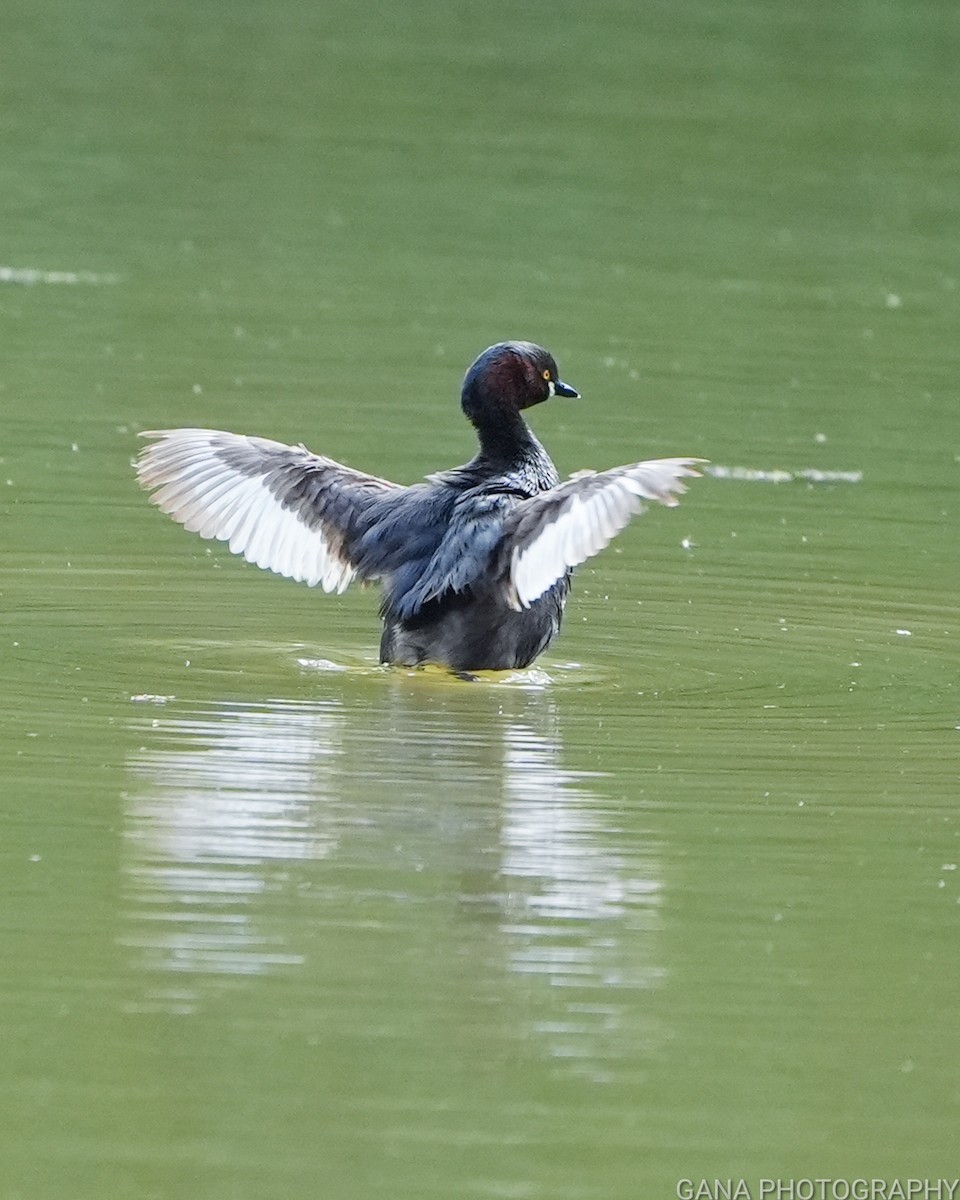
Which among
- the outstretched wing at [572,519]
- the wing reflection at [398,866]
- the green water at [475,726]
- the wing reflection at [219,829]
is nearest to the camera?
the green water at [475,726]

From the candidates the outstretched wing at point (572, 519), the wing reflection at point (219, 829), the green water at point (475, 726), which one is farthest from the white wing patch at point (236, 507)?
the wing reflection at point (219, 829)

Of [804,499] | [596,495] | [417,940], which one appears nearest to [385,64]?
[804,499]

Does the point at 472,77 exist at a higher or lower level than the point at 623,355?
higher

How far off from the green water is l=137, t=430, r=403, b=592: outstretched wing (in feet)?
0.99

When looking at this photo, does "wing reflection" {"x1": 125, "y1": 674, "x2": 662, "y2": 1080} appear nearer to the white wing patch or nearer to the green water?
the green water

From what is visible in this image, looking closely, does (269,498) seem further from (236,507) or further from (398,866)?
(398,866)

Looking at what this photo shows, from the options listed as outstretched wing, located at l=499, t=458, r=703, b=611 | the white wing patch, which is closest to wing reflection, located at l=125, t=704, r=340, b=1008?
outstretched wing, located at l=499, t=458, r=703, b=611

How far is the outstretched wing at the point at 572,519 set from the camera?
886 centimetres

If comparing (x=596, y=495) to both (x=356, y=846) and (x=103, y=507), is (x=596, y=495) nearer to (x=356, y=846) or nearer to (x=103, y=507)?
(x=356, y=846)

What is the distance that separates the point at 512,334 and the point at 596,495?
282 inches

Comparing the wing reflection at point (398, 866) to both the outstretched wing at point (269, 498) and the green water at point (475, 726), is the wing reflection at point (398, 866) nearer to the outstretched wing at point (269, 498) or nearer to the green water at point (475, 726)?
the green water at point (475, 726)

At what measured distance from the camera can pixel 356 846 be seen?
7656 millimetres

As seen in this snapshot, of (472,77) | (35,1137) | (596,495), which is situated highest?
(472,77)

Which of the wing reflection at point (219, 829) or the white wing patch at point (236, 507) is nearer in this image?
the wing reflection at point (219, 829)
